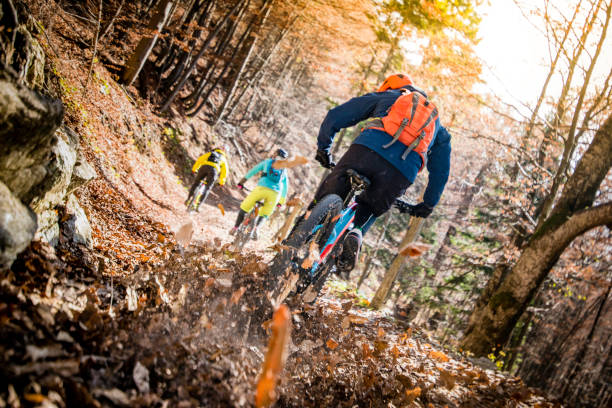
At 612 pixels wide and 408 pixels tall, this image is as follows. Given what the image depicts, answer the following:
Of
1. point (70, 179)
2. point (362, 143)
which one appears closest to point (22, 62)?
point (70, 179)

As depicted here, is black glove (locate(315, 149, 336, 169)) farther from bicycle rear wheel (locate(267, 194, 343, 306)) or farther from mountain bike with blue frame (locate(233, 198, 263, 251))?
mountain bike with blue frame (locate(233, 198, 263, 251))

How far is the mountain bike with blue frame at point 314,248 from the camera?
10.1ft

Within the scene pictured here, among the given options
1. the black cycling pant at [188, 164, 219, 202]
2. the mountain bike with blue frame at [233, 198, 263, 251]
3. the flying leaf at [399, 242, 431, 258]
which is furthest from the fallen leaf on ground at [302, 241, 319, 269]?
the black cycling pant at [188, 164, 219, 202]

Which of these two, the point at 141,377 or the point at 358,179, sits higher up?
the point at 358,179

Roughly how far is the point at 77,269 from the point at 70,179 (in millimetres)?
766

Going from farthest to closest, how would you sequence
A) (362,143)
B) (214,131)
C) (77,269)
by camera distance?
(214,131)
(362,143)
(77,269)

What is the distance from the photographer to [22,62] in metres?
2.37

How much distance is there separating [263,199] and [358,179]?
5113mm

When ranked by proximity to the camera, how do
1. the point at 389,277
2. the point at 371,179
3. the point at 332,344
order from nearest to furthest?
the point at 332,344, the point at 371,179, the point at 389,277

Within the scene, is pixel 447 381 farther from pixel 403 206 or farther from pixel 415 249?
pixel 403 206

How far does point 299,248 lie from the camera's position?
3.13 metres

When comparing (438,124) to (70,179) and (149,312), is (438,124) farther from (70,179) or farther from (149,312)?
(70,179)

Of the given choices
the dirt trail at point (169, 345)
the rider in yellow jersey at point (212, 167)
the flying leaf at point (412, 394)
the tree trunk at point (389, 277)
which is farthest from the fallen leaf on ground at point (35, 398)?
the tree trunk at point (389, 277)

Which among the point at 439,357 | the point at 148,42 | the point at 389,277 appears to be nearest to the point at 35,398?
the point at 439,357
